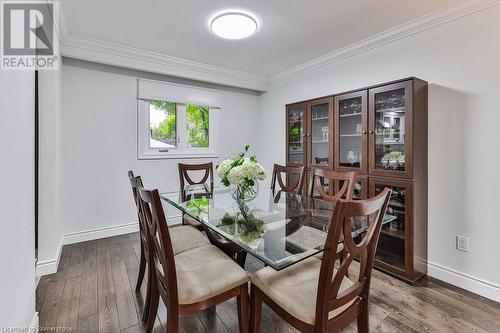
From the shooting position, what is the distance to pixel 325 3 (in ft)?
6.82

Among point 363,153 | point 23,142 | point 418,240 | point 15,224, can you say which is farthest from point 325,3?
point 15,224

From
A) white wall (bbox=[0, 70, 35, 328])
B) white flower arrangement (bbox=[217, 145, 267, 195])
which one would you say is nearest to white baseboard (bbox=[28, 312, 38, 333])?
white wall (bbox=[0, 70, 35, 328])

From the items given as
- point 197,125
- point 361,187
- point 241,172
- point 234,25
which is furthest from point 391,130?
point 197,125

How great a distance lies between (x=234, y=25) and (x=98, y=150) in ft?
7.23

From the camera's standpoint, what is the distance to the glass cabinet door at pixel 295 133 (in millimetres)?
3355

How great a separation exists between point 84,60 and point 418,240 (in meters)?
3.98

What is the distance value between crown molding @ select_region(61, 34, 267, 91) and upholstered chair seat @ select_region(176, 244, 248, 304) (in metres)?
2.56

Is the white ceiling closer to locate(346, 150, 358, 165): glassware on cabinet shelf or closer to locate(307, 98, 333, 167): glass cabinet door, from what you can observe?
locate(307, 98, 333, 167): glass cabinet door

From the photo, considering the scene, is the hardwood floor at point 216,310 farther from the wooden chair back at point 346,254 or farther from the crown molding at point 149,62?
the crown molding at point 149,62

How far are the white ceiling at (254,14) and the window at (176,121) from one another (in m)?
0.55

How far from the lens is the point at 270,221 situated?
5.87ft

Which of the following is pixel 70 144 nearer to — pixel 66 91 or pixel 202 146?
pixel 66 91

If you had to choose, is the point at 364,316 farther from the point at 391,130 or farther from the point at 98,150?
the point at 98,150

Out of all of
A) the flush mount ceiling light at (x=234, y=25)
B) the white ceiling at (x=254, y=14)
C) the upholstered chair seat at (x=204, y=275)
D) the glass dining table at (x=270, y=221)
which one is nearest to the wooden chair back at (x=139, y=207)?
the upholstered chair seat at (x=204, y=275)
